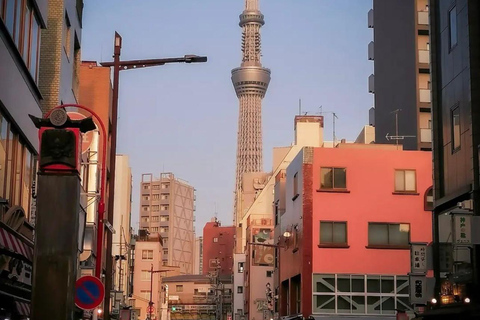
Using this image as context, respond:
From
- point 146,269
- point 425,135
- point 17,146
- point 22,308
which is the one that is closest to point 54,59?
point 17,146

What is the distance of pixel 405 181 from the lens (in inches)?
2270

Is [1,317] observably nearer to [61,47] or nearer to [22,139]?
→ [22,139]

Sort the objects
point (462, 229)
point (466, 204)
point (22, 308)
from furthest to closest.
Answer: point (466, 204), point (462, 229), point (22, 308)

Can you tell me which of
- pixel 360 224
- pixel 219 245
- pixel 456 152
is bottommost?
pixel 360 224

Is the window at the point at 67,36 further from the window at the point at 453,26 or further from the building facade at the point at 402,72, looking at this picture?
the building facade at the point at 402,72

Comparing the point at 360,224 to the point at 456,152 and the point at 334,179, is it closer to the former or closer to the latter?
the point at 334,179

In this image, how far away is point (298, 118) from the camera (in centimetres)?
9456

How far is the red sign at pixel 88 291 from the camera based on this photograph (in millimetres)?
21781

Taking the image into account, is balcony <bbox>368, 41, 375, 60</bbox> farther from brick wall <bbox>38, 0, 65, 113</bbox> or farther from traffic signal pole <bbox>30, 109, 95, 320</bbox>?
traffic signal pole <bbox>30, 109, 95, 320</bbox>

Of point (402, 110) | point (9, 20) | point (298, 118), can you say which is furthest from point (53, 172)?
point (298, 118)

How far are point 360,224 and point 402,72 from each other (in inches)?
758

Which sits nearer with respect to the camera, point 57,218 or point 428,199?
point 57,218

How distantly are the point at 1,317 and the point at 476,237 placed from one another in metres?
15.4

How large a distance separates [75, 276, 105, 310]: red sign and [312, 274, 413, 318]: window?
35051mm
